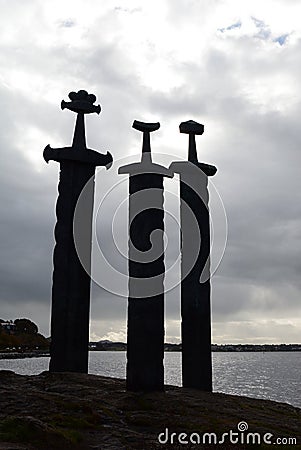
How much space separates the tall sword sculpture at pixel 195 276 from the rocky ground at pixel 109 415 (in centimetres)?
100

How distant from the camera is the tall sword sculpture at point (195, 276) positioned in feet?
46.5

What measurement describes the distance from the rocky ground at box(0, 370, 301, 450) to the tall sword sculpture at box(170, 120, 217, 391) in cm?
100

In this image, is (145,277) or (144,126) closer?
(145,277)

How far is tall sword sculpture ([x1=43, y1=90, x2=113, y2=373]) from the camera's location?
557 inches

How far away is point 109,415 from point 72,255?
16.9 feet

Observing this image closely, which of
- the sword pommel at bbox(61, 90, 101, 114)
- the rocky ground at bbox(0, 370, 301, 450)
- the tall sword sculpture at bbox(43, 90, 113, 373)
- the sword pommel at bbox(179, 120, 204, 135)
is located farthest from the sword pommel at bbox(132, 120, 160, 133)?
the rocky ground at bbox(0, 370, 301, 450)

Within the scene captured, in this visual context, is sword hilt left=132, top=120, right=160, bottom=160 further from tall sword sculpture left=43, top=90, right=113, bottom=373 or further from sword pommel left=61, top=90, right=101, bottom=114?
sword pommel left=61, top=90, right=101, bottom=114

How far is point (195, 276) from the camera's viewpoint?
564 inches

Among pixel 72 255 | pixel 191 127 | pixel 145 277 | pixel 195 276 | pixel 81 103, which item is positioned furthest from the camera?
pixel 191 127

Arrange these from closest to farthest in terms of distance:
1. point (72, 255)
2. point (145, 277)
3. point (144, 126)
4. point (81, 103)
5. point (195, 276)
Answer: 1. point (145, 277)
2. point (195, 276)
3. point (72, 255)
4. point (144, 126)
5. point (81, 103)

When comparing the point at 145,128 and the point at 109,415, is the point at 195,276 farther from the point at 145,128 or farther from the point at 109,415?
the point at 109,415

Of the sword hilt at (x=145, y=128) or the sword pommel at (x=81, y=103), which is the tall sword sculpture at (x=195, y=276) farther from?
the sword pommel at (x=81, y=103)

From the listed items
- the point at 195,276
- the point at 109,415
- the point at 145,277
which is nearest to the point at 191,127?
the point at 195,276

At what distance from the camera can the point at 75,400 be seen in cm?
1074
